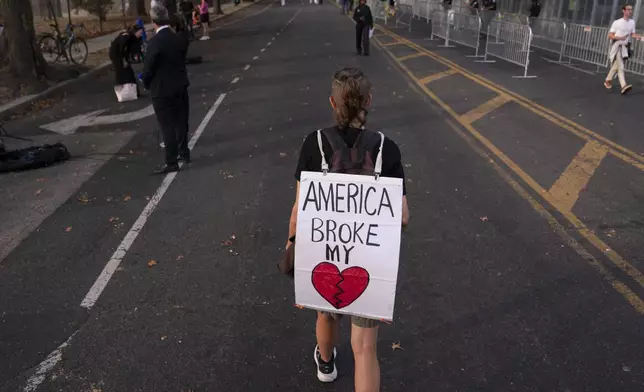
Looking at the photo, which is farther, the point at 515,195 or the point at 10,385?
the point at 515,195

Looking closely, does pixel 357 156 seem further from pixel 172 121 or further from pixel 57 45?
pixel 57 45

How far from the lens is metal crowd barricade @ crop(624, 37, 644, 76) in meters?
14.5

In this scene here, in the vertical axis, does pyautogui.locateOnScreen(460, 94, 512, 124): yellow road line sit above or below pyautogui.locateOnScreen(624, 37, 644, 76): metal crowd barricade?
below

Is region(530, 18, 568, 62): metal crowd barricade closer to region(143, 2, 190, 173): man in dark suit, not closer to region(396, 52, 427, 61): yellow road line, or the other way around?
region(396, 52, 427, 61): yellow road line

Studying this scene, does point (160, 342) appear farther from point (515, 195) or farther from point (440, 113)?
point (440, 113)

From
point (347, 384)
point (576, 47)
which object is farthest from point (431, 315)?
point (576, 47)

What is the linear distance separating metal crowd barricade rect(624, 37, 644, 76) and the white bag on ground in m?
12.3

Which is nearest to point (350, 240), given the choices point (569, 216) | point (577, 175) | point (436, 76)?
point (569, 216)

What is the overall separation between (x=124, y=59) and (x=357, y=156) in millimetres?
11310

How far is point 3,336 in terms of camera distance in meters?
4.16

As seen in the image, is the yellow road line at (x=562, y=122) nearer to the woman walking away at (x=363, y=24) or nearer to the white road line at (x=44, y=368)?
the woman walking away at (x=363, y=24)

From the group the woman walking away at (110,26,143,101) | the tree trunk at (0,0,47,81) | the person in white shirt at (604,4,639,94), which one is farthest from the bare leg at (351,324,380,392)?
the tree trunk at (0,0,47,81)

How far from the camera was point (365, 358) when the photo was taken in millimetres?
2908

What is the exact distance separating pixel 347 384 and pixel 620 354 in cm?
191
